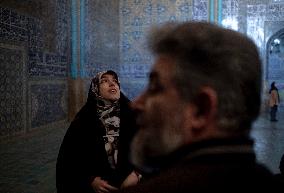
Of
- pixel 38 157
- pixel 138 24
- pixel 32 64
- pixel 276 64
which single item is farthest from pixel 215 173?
pixel 276 64

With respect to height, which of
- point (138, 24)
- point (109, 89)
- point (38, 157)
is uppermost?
point (138, 24)

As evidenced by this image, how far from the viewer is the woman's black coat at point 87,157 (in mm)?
1946

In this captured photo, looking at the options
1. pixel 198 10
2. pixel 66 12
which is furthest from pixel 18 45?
pixel 198 10

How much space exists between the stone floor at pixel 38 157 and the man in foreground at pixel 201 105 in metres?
2.21

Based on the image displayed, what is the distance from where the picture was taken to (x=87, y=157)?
1.96 m

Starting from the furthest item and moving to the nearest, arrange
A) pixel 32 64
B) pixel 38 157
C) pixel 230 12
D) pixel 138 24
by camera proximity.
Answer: pixel 230 12
pixel 138 24
pixel 32 64
pixel 38 157

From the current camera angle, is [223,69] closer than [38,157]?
Yes

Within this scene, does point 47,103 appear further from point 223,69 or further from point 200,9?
point 223,69

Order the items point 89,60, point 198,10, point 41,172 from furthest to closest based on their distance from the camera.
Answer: point 198,10 < point 89,60 < point 41,172

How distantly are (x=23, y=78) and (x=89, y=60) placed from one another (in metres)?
2.53

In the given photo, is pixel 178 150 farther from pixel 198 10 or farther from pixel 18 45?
pixel 198 10

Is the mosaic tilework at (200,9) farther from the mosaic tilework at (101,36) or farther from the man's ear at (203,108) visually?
the man's ear at (203,108)

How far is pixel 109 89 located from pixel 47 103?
15.3 ft

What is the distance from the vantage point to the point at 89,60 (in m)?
8.09
